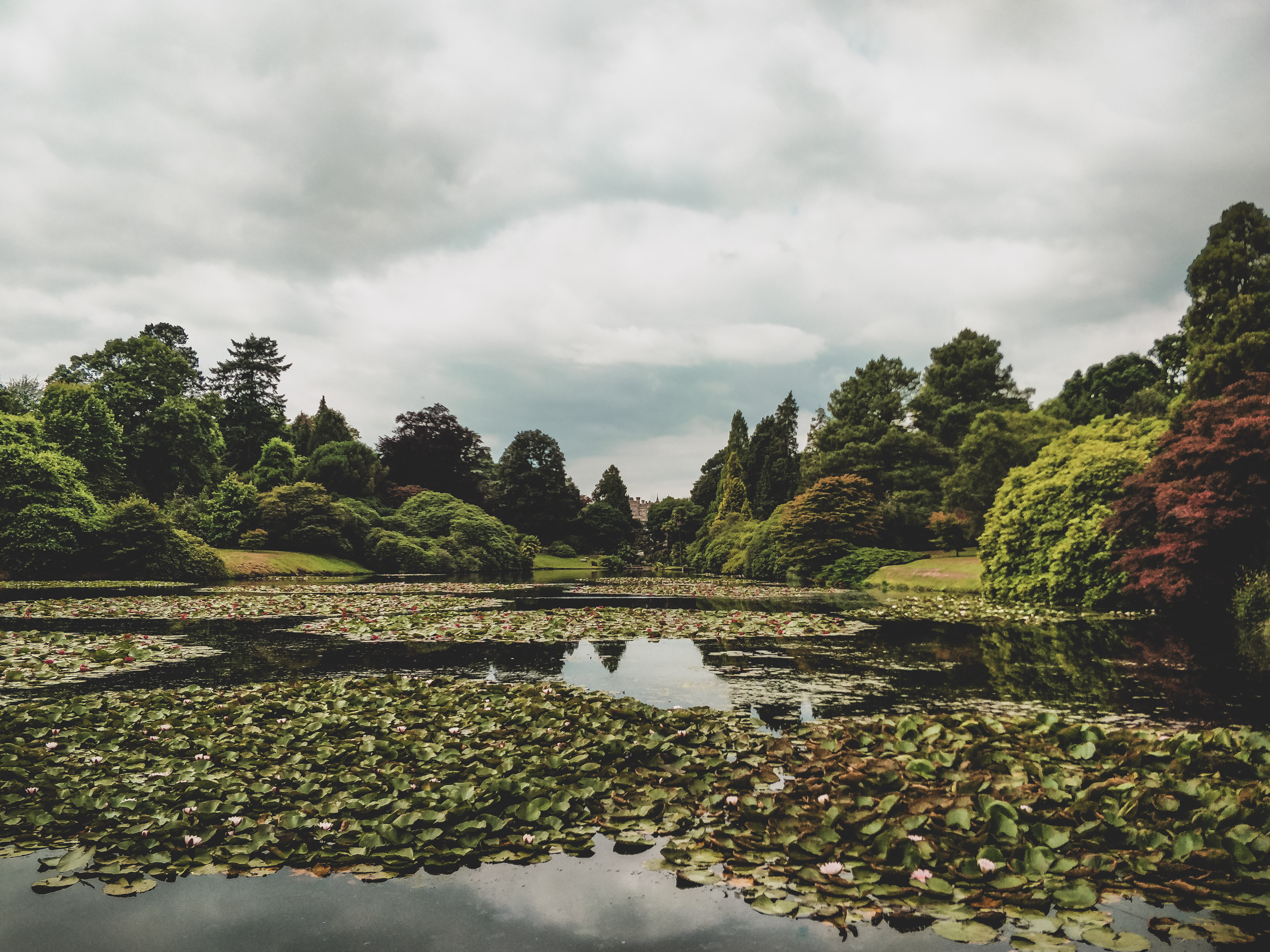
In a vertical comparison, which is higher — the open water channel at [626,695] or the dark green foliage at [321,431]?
the dark green foliage at [321,431]

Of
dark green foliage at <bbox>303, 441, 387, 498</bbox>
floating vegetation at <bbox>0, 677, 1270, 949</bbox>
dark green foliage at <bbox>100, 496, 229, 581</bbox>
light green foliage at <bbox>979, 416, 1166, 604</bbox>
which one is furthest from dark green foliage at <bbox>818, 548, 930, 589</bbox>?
dark green foliage at <bbox>303, 441, 387, 498</bbox>

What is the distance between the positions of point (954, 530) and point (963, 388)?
16693 mm

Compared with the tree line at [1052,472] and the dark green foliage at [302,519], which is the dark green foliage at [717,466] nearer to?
the tree line at [1052,472]

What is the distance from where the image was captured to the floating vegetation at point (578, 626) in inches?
512

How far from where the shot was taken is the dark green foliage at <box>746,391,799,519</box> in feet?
202

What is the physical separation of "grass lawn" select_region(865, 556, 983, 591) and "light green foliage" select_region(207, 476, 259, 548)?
113ft

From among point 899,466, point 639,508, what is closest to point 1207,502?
point 899,466

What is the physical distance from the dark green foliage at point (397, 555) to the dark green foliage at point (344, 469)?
21.3ft

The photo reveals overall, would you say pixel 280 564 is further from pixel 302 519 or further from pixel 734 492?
pixel 734 492

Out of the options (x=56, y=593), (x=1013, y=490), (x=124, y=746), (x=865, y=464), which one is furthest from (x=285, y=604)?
(x=865, y=464)

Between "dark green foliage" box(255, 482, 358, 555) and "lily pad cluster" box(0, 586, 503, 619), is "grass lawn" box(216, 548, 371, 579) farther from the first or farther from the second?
"lily pad cluster" box(0, 586, 503, 619)

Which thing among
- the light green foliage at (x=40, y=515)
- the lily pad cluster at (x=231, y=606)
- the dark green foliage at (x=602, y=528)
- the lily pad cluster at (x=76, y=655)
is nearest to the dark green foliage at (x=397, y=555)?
the light green foliage at (x=40, y=515)

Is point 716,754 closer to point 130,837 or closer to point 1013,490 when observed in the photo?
point 130,837

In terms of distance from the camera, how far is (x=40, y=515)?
27734 mm
